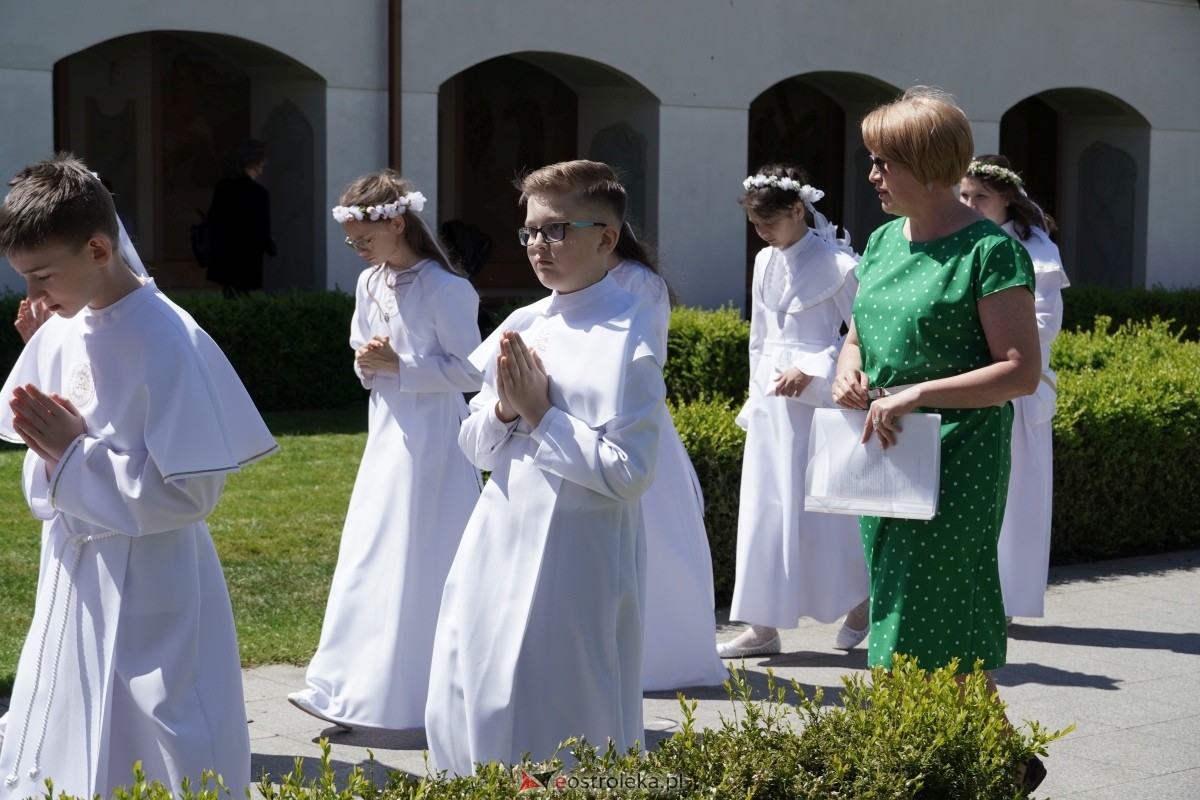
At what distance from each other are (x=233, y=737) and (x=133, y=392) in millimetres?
776

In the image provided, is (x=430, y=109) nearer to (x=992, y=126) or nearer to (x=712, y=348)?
(x=712, y=348)

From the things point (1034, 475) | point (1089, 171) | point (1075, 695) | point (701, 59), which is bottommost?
point (1075, 695)

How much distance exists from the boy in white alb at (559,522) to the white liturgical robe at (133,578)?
1.85 ft

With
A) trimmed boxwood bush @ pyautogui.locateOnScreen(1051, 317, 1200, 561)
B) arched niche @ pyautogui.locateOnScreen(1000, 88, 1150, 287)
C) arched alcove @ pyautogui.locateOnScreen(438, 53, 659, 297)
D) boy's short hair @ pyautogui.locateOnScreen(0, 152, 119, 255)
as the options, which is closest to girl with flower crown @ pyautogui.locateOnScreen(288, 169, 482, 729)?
boy's short hair @ pyautogui.locateOnScreen(0, 152, 119, 255)

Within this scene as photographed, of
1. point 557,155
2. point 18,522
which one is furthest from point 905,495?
point 557,155

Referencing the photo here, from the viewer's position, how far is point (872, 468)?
4172mm

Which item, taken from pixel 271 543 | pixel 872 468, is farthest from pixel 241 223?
pixel 872 468

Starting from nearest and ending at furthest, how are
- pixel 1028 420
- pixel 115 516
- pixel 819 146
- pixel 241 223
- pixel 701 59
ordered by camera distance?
1. pixel 115 516
2. pixel 1028 420
3. pixel 241 223
4. pixel 701 59
5. pixel 819 146

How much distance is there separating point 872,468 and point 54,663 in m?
2.01

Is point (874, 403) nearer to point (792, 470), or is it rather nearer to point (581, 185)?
point (581, 185)

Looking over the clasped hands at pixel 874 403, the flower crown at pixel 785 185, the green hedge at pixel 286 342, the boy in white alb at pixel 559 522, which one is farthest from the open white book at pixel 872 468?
the green hedge at pixel 286 342

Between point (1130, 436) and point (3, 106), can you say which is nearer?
point (1130, 436)

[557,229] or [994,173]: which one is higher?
[994,173]

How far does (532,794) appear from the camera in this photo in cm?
289
